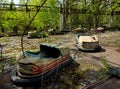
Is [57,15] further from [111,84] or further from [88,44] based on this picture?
[111,84]

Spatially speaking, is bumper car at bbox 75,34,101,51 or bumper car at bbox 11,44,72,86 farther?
bumper car at bbox 75,34,101,51

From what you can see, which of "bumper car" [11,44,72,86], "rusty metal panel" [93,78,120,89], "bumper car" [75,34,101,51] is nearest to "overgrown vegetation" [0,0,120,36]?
"bumper car" [75,34,101,51]

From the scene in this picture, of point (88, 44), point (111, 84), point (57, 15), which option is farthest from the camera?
point (57, 15)

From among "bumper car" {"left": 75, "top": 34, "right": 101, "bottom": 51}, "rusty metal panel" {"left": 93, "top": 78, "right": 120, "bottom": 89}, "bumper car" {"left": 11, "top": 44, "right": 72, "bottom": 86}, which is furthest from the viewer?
"bumper car" {"left": 75, "top": 34, "right": 101, "bottom": 51}

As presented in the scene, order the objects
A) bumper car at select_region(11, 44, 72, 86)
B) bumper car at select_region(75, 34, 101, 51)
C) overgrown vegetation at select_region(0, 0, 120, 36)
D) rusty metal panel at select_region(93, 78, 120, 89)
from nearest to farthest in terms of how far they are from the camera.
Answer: rusty metal panel at select_region(93, 78, 120, 89)
bumper car at select_region(11, 44, 72, 86)
bumper car at select_region(75, 34, 101, 51)
overgrown vegetation at select_region(0, 0, 120, 36)

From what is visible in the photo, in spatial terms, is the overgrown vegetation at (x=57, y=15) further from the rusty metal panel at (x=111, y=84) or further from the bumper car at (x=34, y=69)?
the rusty metal panel at (x=111, y=84)

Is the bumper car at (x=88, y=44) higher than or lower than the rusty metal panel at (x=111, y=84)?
higher

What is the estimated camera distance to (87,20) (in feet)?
94.0

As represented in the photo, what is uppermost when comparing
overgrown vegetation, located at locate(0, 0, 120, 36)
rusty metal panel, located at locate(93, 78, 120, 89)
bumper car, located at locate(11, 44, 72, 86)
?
overgrown vegetation, located at locate(0, 0, 120, 36)

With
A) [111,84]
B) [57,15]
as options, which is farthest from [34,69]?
[57,15]

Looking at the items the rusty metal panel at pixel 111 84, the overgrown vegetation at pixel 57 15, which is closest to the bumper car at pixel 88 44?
the rusty metal panel at pixel 111 84

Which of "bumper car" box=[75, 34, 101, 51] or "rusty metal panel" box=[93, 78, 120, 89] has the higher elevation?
"bumper car" box=[75, 34, 101, 51]

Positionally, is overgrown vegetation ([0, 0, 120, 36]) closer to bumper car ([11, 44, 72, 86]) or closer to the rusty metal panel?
bumper car ([11, 44, 72, 86])

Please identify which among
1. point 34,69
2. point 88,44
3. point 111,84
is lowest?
point 111,84
